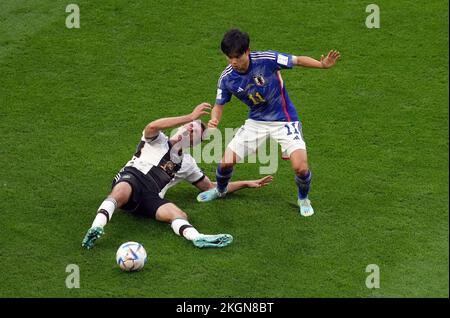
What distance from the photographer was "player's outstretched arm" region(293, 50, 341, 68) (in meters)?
8.70

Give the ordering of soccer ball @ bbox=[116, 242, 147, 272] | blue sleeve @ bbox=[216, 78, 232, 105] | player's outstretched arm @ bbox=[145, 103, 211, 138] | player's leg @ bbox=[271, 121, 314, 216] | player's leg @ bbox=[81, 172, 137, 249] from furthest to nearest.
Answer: blue sleeve @ bbox=[216, 78, 232, 105], player's leg @ bbox=[271, 121, 314, 216], player's outstretched arm @ bbox=[145, 103, 211, 138], player's leg @ bbox=[81, 172, 137, 249], soccer ball @ bbox=[116, 242, 147, 272]

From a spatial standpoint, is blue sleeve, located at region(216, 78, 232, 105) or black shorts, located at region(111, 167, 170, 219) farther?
blue sleeve, located at region(216, 78, 232, 105)

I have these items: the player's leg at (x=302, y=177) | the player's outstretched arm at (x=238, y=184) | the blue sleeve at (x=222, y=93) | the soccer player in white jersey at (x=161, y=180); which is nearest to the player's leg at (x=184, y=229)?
the soccer player in white jersey at (x=161, y=180)

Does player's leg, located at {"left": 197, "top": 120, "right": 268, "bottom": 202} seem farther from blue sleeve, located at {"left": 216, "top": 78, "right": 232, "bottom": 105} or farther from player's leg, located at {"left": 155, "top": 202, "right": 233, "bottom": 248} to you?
player's leg, located at {"left": 155, "top": 202, "right": 233, "bottom": 248}

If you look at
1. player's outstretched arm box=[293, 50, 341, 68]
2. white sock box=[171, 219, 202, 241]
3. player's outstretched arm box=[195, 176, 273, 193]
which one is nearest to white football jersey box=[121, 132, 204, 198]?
player's outstretched arm box=[195, 176, 273, 193]

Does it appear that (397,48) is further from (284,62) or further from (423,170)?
(284,62)

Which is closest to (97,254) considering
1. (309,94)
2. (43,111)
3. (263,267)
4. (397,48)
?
(263,267)

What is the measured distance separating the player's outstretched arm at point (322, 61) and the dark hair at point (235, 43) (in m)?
0.54

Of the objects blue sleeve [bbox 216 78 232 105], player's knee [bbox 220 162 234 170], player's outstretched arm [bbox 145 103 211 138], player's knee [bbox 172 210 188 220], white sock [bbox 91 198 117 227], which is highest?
blue sleeve [bbox 216 78 232 105]

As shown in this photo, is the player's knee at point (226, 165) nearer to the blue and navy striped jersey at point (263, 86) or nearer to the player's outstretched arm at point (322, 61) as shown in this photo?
the blue and navy striped jersey at point (263, 86)

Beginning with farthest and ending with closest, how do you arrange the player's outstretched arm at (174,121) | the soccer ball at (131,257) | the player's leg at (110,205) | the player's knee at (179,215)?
the player's knee at (179,215) → the player's outstretched arm at (174,121) → the player's leg at (110,205) → the soccer ball at (131,257)

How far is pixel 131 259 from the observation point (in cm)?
816

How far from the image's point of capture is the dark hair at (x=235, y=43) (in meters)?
8.63

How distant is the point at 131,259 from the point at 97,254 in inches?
20.2
